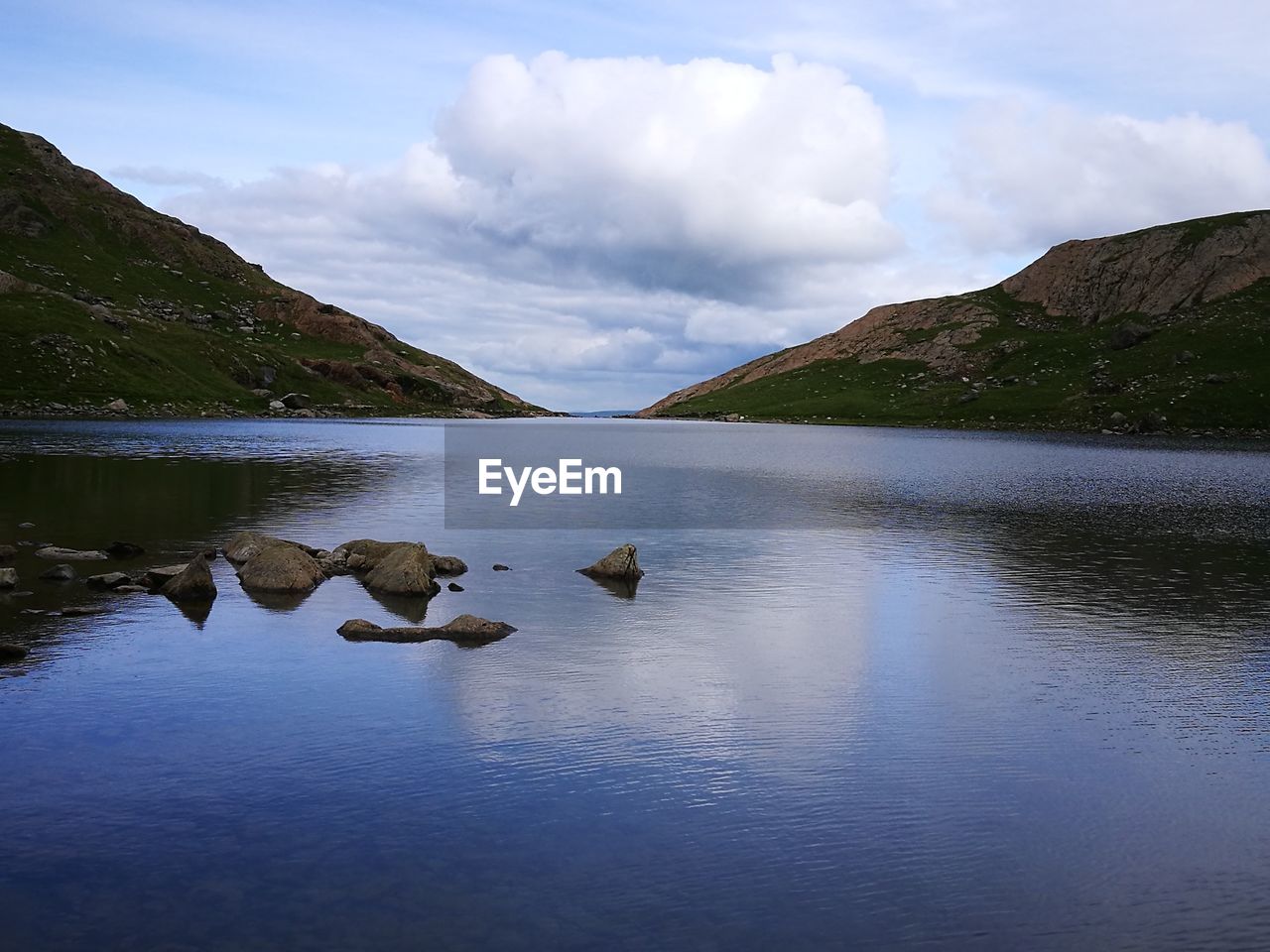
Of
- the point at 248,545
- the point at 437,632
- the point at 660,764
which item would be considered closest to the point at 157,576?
the point at 248,545

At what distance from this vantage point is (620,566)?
45844 mm

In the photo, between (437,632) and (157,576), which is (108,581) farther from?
(437,632)

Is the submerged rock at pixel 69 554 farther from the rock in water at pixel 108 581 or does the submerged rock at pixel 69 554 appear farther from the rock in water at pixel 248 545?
the rock in water at pixel 248 545

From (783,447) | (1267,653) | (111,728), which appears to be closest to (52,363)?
(783,447)

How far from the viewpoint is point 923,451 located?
156 meters

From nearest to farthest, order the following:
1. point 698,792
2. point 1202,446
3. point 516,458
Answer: point 698,792, point 516,458, point 1202,446

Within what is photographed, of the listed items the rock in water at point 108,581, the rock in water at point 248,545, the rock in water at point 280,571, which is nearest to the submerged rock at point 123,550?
the rock in water at point 248,545

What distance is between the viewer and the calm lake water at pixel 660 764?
16.1m

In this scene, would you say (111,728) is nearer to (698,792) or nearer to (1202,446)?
(698,792)

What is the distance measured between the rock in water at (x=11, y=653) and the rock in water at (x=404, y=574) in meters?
14.4

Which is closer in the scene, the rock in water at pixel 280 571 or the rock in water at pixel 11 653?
the rock in water at pixel 11 653

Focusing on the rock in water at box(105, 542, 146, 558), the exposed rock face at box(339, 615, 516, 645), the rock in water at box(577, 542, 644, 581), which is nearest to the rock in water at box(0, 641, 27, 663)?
the exposed rock face at box(339, 615, 516, 645)

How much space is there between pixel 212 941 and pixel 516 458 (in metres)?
124

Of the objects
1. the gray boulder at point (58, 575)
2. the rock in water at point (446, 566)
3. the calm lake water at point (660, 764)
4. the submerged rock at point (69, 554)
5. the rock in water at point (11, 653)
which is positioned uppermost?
the submerged rock at point (69, 554)
